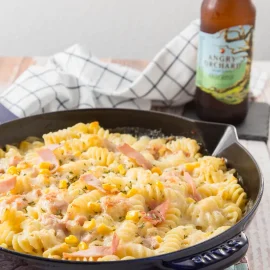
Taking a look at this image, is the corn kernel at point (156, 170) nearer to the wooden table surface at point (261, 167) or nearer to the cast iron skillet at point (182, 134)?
the cast iron skillet at point (182, 134)

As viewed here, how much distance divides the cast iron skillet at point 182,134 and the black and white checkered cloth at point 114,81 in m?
0.57

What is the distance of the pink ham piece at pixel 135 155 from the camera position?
2496mm

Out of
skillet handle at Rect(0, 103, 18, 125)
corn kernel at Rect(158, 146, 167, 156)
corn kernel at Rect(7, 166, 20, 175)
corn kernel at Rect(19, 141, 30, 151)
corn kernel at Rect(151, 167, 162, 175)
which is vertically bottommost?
skillet handle at Rect(0, 103, 18, 125)

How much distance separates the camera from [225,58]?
10.9 ft

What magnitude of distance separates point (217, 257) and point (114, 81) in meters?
2.19

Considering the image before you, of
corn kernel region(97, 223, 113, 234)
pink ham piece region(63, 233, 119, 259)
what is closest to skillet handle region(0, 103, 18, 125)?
corn kernel region(97, 223, 113, 234)

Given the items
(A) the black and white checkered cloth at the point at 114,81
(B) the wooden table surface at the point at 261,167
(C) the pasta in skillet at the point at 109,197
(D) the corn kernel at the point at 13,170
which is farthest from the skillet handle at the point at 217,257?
(A) the black and white checkered cloth at the point at 114,81

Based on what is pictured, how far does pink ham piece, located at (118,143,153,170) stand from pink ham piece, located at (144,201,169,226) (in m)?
0.35

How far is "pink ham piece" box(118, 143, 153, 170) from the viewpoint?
8.19ft

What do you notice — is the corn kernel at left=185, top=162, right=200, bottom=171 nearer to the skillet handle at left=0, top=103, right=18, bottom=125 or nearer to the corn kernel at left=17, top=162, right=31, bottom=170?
the corn kernel at left=17, top=162, right=31, bottom=170

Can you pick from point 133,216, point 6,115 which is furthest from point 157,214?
point 6,115

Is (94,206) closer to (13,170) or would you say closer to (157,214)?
(157,214)

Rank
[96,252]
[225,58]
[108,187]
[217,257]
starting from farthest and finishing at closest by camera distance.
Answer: [225,58] < [108,187] < [96,252] < [217,257]

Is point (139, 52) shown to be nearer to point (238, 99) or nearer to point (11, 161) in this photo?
point (238, 99)
